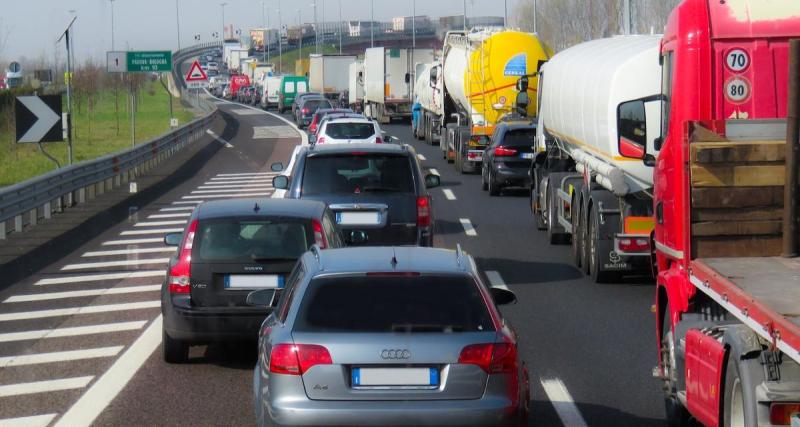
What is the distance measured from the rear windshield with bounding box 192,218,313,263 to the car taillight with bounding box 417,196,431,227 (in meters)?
4.00

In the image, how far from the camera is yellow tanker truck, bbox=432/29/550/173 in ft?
112

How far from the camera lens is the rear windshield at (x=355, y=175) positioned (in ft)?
51.5

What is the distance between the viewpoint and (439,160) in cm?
4297

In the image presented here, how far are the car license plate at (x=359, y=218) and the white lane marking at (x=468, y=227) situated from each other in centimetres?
716

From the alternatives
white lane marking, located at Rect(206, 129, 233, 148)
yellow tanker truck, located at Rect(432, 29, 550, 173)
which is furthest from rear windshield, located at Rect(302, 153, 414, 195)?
white lane marking, located at Rect(206, 129, 233, 148)

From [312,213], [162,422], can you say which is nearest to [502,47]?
[312,213]

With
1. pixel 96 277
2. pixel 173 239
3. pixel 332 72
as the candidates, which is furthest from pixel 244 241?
pixel 332 72

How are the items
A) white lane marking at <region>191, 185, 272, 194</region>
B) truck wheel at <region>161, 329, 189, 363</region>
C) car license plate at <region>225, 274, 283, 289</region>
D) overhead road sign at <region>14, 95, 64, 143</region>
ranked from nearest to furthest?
car license plate at <region>225, 274, 283, 289</region> < truck wheel at <region>161, 329, 189, 363</region> < overhead road sign at <region>14, 95, 64, 143</region> < white lane marking at <region>191, 185, 272, 194</region>

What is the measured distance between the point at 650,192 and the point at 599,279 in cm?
155

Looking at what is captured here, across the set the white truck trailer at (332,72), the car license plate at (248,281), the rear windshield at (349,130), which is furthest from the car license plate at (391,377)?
the white truck trailer at (332,72)

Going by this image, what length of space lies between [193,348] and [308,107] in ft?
183

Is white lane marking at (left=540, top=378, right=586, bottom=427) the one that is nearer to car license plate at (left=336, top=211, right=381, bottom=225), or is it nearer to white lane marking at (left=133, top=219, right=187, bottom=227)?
car license plate at (left=336, top=211, right=381, bottom=225)

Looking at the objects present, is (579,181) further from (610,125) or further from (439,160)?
(439,160)

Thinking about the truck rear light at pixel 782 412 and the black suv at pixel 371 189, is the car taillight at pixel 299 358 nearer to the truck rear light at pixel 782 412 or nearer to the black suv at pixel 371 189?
the truck rear light at pixel 782 412
